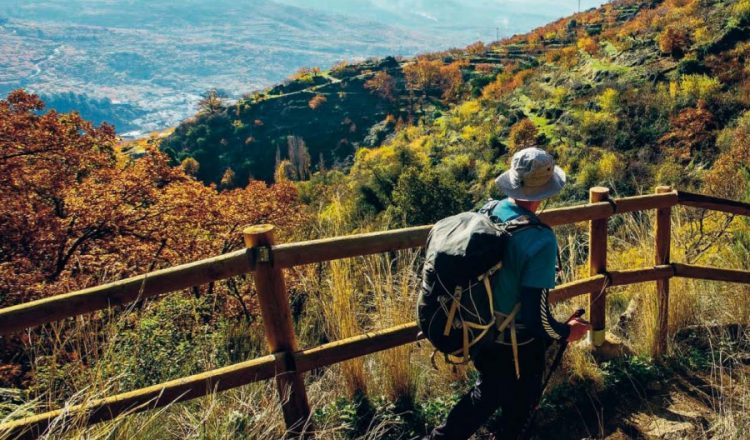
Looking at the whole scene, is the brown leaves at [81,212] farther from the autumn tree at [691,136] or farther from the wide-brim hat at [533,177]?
the autumn tree at [691,136]

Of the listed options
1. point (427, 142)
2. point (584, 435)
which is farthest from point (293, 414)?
point (427, 142)

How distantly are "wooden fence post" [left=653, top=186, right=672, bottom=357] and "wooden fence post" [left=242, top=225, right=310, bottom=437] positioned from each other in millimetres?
2609

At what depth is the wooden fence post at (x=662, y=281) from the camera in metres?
3.75

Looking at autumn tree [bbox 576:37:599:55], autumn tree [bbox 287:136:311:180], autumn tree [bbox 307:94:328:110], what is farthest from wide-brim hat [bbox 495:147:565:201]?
autumn tree [bbox 307:94:328:110]

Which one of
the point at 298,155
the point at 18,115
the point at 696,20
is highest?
the point at 696,20

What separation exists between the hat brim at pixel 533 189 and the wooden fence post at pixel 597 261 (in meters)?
1.19

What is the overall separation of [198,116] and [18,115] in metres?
A: 67.8

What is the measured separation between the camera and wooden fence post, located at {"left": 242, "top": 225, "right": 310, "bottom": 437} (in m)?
2.51

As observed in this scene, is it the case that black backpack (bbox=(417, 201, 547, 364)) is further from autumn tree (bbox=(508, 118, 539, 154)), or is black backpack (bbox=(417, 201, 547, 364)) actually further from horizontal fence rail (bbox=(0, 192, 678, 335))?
autumn tree (bbox=(508, 118, 539, 154))

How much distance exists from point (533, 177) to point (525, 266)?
398 mm

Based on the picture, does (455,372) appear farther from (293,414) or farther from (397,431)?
(293,414)

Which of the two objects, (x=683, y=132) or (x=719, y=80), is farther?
(x=719, y=80)

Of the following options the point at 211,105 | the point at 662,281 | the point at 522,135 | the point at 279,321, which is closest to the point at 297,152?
the point at 211,105

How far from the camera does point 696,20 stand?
88.7 feet
